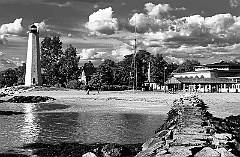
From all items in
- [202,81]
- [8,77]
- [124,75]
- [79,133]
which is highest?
[124,75]

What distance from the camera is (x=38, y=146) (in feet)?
57.8

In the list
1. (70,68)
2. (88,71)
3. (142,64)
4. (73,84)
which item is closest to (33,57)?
(73,84)

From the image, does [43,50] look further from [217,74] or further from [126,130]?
[126,130]

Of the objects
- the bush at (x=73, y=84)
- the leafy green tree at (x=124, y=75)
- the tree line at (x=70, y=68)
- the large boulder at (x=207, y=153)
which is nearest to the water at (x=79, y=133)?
the large boulder at (x=207, y=153)

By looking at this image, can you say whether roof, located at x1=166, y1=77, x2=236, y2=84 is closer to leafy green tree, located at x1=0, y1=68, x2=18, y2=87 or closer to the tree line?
the tree line

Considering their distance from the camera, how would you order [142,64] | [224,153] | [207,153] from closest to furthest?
[224,153]
[207,153]
[142,64]

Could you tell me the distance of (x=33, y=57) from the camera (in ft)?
274

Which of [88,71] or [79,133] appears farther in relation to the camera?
[88,71]

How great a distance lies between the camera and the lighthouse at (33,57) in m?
83.6

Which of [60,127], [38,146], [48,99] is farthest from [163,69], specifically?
[38,146]

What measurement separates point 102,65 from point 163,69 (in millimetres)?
20070

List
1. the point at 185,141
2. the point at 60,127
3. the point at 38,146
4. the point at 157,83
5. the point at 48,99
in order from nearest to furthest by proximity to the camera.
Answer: the point at 185,141
the point at 38,146
the point at 60,127
the point at 48,99
the point at 157,83

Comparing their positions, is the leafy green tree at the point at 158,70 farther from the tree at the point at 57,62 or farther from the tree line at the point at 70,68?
the tree at the point at 57,62

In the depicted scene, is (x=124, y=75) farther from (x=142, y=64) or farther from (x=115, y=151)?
(x=115, y=151)
